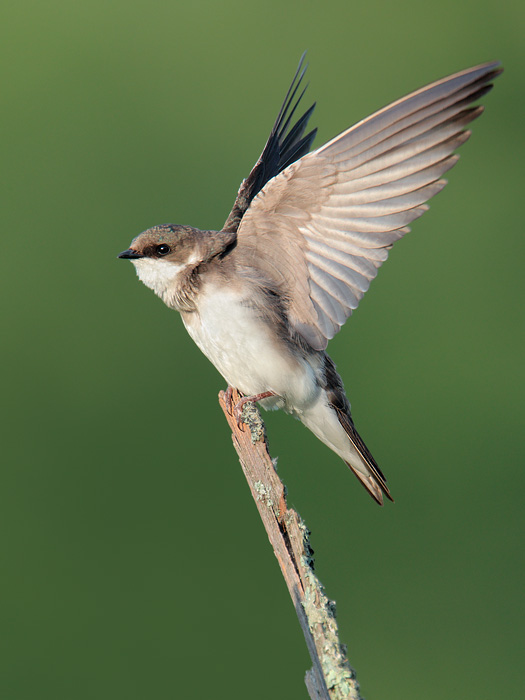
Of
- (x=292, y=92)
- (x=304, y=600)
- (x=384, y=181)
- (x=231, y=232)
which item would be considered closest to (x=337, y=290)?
(x=384, y=181)

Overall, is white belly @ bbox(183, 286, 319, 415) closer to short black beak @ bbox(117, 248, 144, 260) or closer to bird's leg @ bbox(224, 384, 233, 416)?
bird's leg @ bbox(224, 384, 233, 416)

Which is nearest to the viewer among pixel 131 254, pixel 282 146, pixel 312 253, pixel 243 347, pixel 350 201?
pixel 350 201

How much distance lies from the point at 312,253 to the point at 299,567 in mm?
1013

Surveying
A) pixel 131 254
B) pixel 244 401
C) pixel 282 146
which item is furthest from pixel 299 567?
pixel 282 146

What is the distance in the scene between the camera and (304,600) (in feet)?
4.92

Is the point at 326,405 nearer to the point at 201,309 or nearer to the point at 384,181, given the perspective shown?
the point at 201,309

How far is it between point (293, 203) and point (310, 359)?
0.59m

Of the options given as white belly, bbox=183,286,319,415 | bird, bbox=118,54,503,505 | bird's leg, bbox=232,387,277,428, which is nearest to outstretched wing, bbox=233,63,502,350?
bird, bbox=118,54,503,505

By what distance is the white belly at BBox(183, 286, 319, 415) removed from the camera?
2.39 meters

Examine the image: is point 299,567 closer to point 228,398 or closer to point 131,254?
point 228,398

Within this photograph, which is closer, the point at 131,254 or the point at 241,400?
the point at 241,400

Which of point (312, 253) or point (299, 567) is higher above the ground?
point (312, 253)

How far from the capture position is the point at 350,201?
2.13 meters

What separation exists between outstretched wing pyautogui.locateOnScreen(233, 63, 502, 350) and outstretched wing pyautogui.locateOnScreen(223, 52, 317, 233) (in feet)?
1.74
